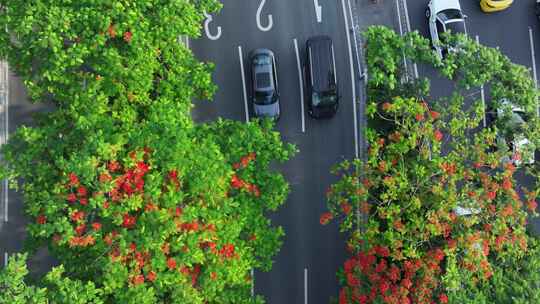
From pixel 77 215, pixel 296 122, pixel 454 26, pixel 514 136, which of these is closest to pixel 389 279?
pixel 514 136

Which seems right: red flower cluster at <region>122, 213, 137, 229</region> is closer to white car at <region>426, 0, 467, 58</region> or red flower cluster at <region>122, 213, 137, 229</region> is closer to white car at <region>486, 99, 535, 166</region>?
white car at <region>486, 99, 535, 166</region>

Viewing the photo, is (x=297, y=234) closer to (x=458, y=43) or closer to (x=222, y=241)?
(x=222, y=241)

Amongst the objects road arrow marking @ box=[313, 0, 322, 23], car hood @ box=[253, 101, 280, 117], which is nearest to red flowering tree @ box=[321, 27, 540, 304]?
car hood @ box=[253, 101, 280, 117]

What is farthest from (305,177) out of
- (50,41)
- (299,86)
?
(50,41)

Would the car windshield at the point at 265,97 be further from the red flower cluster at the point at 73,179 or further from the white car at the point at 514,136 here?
the red flower cluster at the point at 73,179

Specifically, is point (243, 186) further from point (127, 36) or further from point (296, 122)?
point (296, 122)

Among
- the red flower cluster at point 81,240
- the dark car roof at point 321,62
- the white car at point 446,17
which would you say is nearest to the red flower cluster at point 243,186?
the red flower cluster at point 81,240
